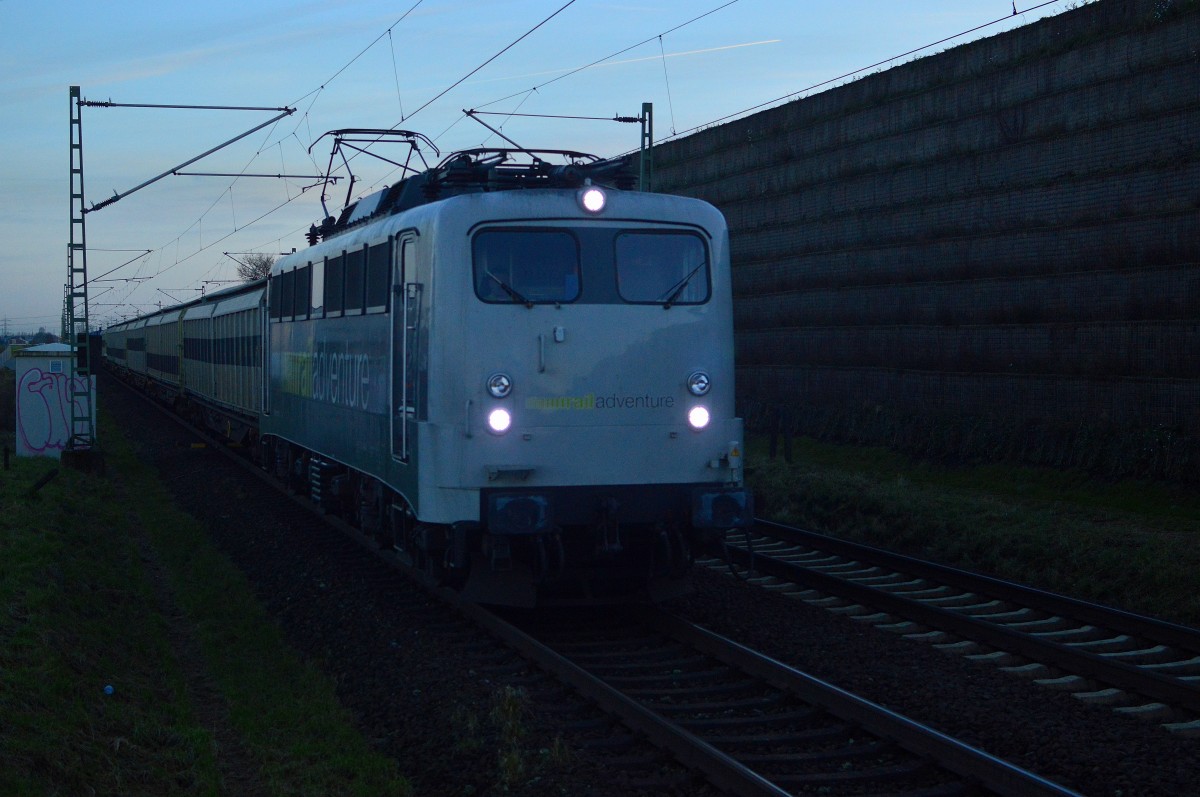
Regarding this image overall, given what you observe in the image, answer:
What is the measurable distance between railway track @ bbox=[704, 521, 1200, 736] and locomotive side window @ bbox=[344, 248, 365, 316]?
13.5 feet

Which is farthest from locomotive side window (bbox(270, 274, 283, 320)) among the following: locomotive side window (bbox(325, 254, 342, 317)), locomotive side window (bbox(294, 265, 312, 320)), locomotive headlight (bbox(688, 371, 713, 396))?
locomotive headlight (bbox(688, 371, 713, 396))

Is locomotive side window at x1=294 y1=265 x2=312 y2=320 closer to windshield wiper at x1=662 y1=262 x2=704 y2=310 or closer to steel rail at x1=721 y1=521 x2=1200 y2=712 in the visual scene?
steel rail at x1=721 y1=521 x2=1200 y2=712

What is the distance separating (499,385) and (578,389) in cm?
59

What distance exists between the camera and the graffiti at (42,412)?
2145 centimetres

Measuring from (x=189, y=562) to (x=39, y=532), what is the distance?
4.99ft

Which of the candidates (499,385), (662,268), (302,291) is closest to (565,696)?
(499,385)

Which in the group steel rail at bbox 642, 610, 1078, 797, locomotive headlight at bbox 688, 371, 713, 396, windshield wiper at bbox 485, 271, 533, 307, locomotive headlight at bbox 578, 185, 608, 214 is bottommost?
steel rail at bbox 642, 610, 1078, 797

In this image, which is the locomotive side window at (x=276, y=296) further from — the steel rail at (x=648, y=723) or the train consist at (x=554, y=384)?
the steel rail at (x=648, y=723)

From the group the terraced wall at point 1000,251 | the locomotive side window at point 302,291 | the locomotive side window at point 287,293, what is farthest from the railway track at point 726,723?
the terraced wall at point 1000,251

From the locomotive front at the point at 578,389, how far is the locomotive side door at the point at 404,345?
46 cm

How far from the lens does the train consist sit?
27.7 ft

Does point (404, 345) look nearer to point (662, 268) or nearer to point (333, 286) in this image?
point (662, 268)

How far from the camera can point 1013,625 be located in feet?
29.9

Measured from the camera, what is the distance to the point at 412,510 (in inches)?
348
